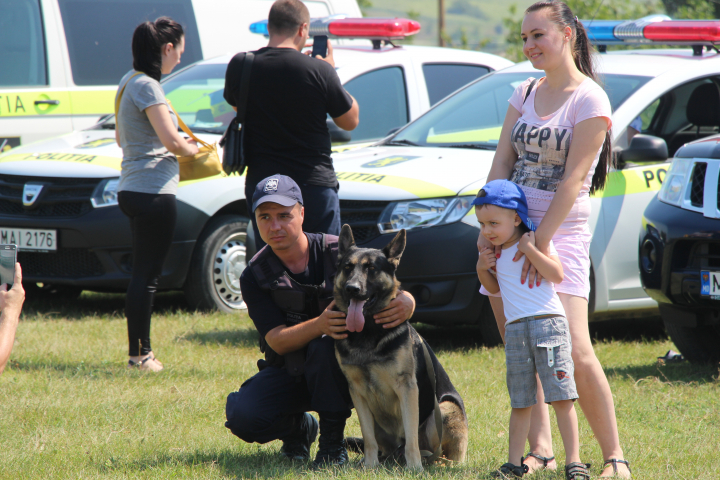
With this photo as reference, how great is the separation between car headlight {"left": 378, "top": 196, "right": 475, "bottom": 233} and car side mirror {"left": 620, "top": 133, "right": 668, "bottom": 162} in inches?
42.7

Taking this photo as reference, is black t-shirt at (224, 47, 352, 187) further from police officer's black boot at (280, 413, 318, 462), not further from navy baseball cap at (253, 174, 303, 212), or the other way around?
police officer's black boot at (280, 413, 318, 462)

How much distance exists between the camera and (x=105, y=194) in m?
6.28

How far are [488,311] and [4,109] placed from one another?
16.5ft

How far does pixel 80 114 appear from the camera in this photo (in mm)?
8000

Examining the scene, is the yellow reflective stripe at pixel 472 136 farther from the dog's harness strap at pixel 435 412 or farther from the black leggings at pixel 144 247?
the dog's harness strap at pixel 435 412

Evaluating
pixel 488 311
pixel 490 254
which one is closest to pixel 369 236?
pixel 488 311

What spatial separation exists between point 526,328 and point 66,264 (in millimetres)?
4421

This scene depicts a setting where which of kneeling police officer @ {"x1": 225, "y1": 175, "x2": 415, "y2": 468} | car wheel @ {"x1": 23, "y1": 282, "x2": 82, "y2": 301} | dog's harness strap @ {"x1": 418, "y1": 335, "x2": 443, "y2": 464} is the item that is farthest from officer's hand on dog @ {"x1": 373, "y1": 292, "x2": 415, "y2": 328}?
car wheel @ {"x1": 23, "y1": 282, "x2": 82, "y2": 301}

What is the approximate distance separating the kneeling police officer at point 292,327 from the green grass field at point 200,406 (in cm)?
20

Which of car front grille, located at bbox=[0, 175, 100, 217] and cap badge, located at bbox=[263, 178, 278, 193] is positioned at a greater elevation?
cap badge, located at bbox=[263, 178, 278, 193]

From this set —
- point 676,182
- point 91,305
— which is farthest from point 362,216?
point 91,305

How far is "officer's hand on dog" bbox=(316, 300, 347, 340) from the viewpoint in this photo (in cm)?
341

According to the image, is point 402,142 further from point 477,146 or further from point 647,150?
point 647,150

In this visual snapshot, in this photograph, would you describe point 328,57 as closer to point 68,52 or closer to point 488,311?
point 488,311
